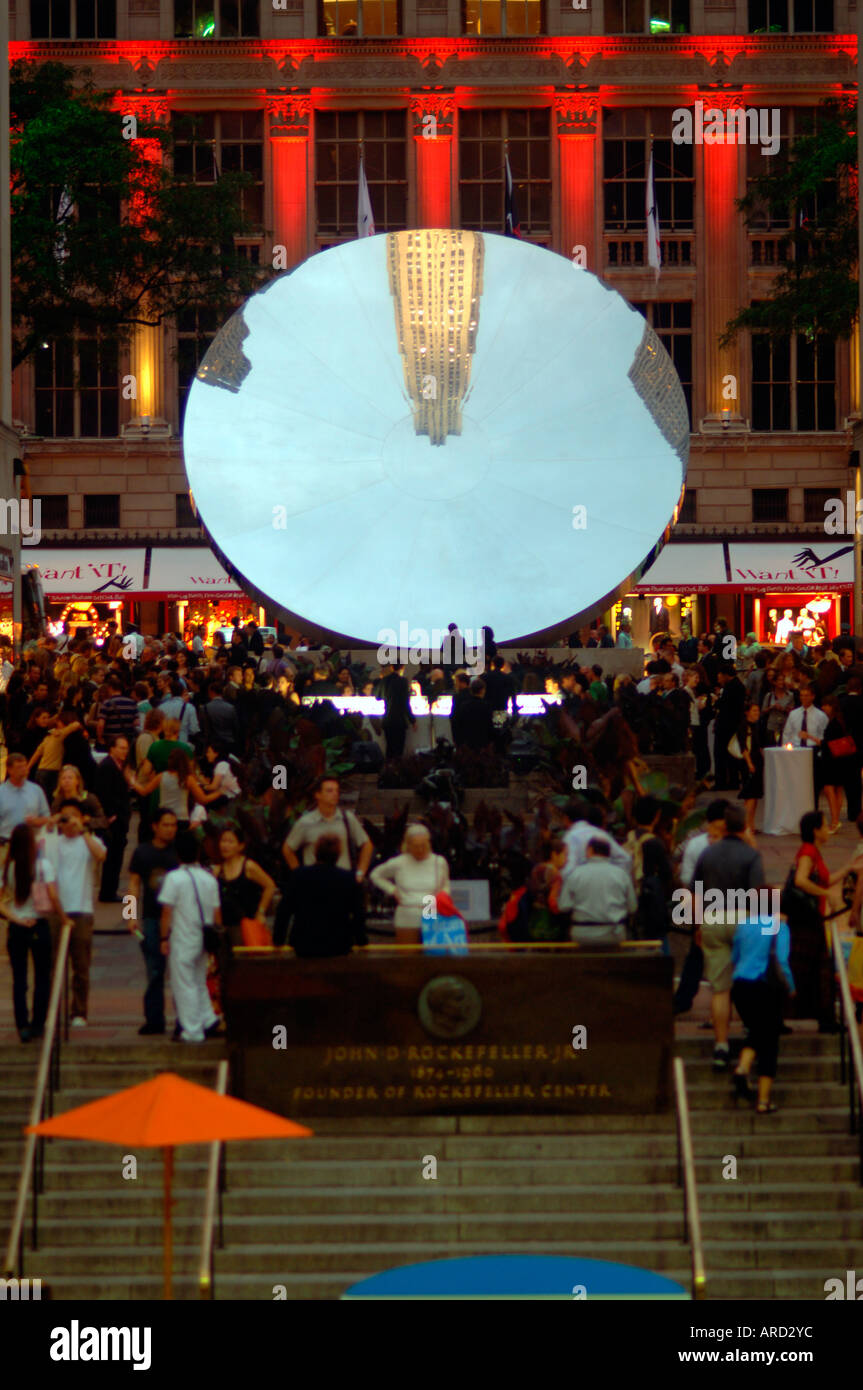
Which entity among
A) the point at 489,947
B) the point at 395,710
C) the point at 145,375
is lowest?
the point at 489,947

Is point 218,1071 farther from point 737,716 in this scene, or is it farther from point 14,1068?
point 737,716

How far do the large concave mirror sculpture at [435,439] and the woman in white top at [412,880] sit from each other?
476 inches

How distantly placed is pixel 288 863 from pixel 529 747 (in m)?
9.69

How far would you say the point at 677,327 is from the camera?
57250 mm

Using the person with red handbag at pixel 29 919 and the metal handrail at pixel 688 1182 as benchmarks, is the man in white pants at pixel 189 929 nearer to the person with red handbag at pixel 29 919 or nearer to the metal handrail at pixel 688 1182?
the person with red handbag at pixel 29 919

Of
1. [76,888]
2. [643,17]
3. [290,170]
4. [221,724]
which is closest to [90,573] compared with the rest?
[290,170]

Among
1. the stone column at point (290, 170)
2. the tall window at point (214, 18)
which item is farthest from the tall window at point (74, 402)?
the tall window at point (214, 18)

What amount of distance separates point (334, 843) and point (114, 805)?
20.4 ft

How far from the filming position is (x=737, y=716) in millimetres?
24547

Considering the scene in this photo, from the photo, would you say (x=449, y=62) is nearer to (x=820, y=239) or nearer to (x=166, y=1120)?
(x=820, y=239)

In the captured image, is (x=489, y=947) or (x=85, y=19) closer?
(x=489, y=947)

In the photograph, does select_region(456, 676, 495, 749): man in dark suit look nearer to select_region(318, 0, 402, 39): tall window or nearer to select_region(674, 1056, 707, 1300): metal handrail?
select_region(674, 1056, 707, 1300): metal handrail

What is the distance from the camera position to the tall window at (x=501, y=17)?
57188mm

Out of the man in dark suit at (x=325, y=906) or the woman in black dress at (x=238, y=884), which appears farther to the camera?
the woman in black dress at (x=238, y=884)
